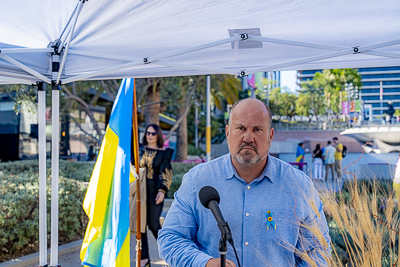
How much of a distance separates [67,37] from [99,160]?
116cm

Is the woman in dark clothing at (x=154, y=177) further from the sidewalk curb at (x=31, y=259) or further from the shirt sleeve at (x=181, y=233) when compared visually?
the shirt sleeve at (x=181, y=233)

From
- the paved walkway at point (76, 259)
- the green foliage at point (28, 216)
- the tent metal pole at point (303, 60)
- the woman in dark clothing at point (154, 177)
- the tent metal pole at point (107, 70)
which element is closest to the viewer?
the tent metal pole at point (303, 60)

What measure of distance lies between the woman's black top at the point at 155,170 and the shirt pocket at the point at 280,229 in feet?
12.2

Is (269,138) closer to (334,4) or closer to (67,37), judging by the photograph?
(334,4)

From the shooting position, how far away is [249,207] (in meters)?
2.26

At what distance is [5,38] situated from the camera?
4375mm

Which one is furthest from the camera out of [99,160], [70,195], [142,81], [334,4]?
[142,81]

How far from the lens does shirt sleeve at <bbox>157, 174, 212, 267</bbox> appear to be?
2139mm

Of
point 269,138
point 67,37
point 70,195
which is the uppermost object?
point 67,37

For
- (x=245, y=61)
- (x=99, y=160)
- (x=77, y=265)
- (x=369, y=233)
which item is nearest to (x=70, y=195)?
(x=77, y=265)

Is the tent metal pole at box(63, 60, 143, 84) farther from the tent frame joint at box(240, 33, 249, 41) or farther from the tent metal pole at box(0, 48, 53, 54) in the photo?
the tent frame joint at box(240, 33, 249, 41)

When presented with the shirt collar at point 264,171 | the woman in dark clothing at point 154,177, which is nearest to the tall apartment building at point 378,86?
the woman in dark clothing at point 154,177

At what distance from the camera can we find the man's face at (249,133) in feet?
7.39

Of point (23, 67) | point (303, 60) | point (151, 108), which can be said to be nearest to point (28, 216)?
point (23, 67)
